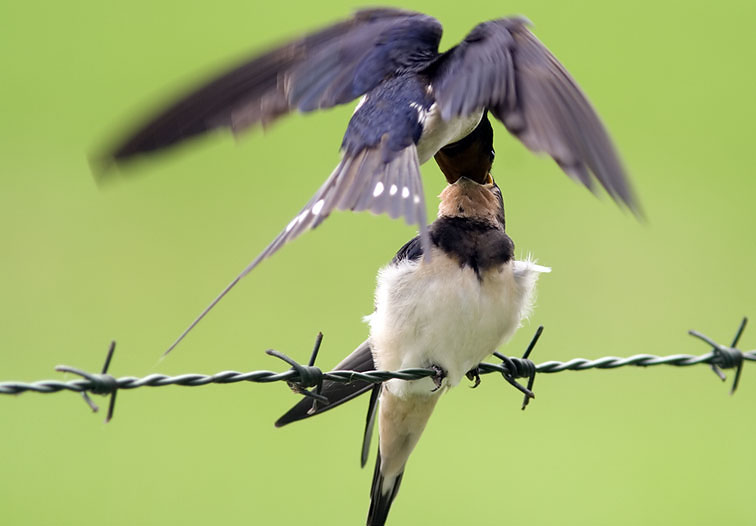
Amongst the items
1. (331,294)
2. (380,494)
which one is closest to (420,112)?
(380,494)

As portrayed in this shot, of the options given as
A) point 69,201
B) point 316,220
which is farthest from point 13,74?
point 316,220

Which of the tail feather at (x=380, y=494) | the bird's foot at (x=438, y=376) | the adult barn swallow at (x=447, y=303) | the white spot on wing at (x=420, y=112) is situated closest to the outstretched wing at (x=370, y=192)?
the white spot on wing at (x=420, y=112)

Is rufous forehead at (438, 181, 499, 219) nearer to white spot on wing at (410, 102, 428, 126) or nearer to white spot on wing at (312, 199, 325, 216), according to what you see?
white spot on wing at (410, 102, 428, 126)

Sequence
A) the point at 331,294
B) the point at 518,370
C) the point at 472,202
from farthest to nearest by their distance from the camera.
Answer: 1. the point at 331,294
2. the point at 472,202
3. the point at 518,370

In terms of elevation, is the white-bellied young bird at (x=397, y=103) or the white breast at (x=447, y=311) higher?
the white-bellied young bird at (x=397, y=103)

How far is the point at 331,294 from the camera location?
10.4m

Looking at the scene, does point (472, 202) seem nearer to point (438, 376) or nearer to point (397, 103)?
point (397, 103)

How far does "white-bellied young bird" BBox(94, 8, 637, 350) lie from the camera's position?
3.41 metres

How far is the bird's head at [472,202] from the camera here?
4133 mm

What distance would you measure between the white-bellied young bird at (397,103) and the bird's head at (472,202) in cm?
17

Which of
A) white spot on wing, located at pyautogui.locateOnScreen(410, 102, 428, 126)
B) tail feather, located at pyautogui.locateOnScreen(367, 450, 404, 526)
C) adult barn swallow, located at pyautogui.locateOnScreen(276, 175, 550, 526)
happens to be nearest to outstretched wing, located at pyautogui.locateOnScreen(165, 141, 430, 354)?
white spot on wing, located at pyautogui.locateOnScreen(410, 102, 428, 126)

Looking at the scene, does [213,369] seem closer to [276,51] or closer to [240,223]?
[240,223]

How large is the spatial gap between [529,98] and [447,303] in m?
0.72

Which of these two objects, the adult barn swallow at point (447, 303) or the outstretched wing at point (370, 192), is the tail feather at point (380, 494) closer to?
the adult barn swallow at point (447, 303)
